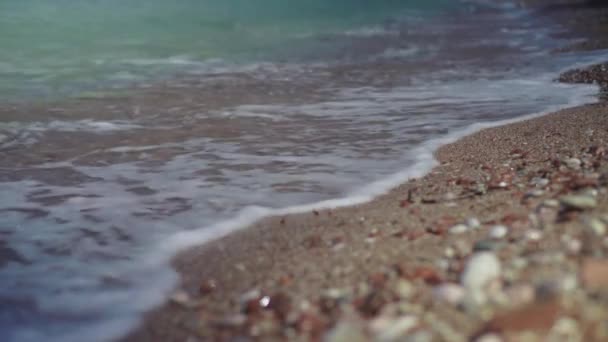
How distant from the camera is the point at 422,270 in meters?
2.05

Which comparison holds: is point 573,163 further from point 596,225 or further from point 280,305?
point 280,305

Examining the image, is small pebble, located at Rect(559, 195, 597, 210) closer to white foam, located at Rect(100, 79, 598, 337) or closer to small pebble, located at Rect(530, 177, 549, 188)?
small pebble, located at Rect(530, 177, 549, 188)

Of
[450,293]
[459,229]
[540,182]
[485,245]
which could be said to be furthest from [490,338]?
[540,182]

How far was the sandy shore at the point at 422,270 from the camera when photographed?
5.67 ft

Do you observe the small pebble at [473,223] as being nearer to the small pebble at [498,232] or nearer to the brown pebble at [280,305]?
the small pebble at [498,232]

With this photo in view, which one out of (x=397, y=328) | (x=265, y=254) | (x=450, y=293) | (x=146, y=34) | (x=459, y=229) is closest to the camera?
(x=397, y=328)

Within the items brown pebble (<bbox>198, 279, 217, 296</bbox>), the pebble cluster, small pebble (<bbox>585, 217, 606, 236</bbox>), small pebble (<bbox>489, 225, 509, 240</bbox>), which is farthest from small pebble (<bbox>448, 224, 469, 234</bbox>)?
brown pebble (<bbox>198, 279, 217, 296</bbox>)

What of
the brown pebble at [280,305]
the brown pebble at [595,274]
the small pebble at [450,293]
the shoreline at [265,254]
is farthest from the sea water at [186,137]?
the brown pebble at [595,274]

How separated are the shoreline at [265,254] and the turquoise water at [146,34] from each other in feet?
18.4

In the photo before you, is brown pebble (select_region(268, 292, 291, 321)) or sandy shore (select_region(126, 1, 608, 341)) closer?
sandy shore (select_region(126, 1, 608, 341))

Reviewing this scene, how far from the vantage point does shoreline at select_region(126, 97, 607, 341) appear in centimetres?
215

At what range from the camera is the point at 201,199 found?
3633 mm

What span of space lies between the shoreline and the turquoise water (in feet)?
18.4

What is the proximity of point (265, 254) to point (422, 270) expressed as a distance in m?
0.75
